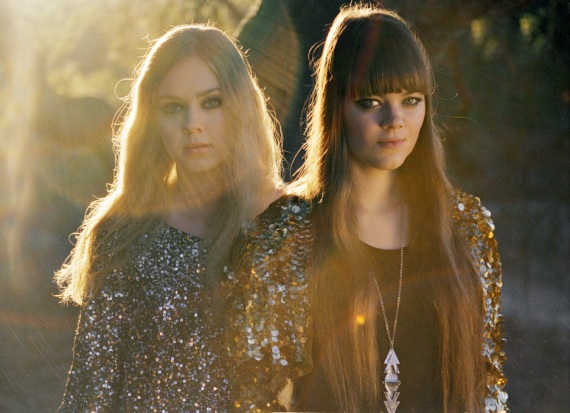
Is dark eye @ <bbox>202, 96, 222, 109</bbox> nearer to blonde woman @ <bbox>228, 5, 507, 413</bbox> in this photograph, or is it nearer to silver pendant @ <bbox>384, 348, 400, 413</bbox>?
blonde woman @ <bbox>228, 5, 507, 413</bbox>

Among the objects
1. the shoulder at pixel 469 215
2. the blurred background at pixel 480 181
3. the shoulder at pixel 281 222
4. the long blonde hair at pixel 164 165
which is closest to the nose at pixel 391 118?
the shoulder at pixel 281 222

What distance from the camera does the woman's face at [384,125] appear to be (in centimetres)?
302

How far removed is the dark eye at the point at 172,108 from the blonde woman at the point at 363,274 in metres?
0.60

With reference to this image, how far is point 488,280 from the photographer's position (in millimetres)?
3340

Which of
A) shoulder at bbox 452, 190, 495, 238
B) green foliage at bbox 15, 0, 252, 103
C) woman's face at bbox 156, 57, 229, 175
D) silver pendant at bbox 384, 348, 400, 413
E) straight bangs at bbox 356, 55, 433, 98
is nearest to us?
straight bangs at bbox 356, 55, 433, 98

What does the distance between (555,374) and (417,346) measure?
12.6 feet

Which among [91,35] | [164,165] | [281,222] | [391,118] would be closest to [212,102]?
[164,165]

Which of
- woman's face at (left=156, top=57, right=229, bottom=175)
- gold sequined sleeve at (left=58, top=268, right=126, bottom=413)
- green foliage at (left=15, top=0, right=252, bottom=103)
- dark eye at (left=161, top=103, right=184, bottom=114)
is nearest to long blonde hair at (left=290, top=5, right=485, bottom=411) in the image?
woman's face at (left=156, top=57, right=229, bottom=175)

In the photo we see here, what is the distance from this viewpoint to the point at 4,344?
725cm

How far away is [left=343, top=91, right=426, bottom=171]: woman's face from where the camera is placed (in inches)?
119

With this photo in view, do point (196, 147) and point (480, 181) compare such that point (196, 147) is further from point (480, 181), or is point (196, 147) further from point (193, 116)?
point (480, 181)

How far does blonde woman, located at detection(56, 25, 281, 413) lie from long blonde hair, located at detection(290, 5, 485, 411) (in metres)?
0.47

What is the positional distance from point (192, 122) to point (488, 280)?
126cm

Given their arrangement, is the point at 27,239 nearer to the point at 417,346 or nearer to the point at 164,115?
A: the point at 164,115
